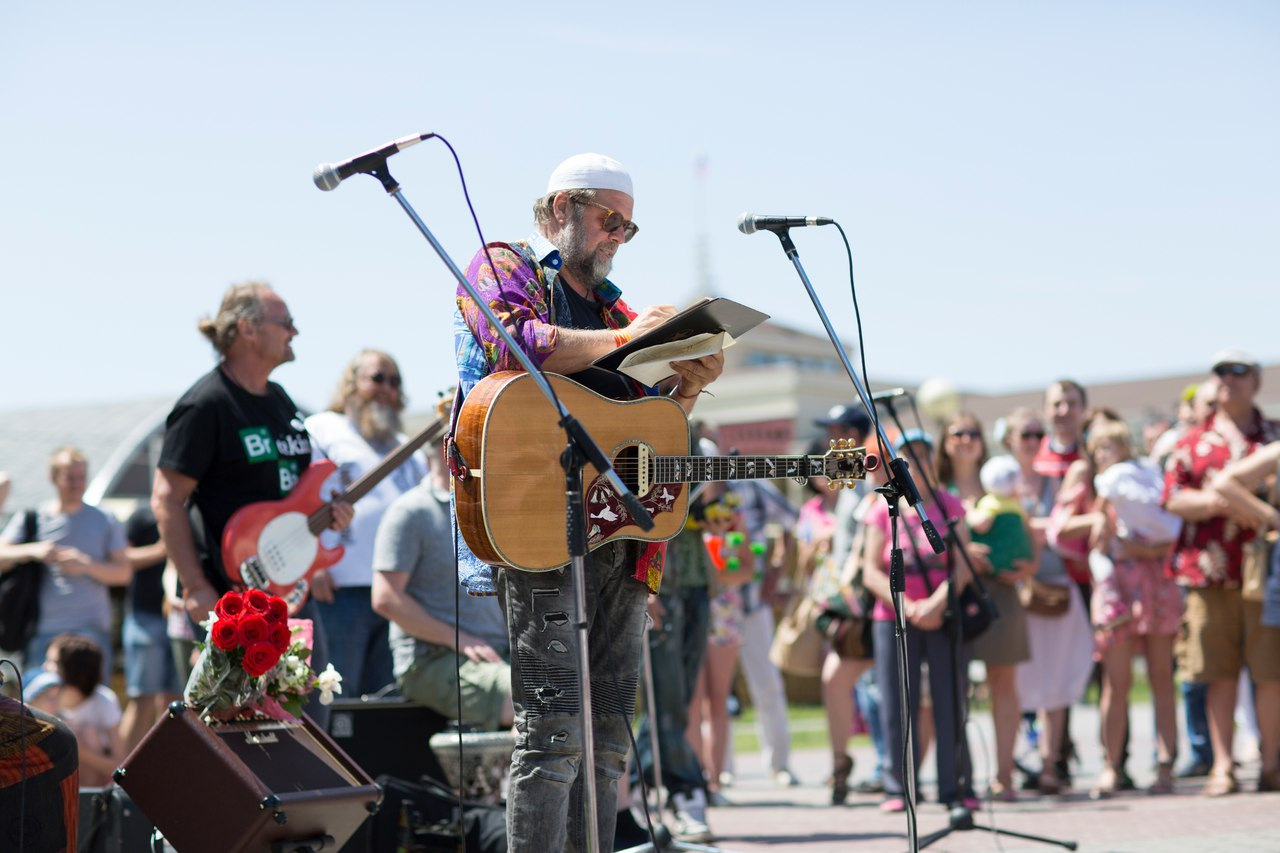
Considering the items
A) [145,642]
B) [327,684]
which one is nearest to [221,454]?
[327,684]

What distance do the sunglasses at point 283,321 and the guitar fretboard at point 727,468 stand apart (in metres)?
2.35

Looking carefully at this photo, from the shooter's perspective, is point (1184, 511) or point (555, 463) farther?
point (1184, 511)

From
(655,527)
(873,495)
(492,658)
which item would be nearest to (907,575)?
(873,495)

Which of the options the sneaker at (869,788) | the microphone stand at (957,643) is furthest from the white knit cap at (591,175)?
the sneaker at (869,788)

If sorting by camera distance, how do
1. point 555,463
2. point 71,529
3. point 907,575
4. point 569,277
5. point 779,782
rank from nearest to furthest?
point 555,463
point 569,277
point 907,575
point 71,529
point 779,782

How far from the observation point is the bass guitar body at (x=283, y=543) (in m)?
5.48

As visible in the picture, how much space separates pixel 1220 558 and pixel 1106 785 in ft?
4.49

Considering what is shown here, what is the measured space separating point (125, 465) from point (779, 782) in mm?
11354

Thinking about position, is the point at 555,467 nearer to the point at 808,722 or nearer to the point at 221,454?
the point at 221,454

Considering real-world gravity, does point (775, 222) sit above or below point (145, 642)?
above

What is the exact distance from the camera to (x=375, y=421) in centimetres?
733

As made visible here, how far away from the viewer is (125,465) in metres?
18.0

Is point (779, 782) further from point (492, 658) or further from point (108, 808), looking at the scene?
point (108, 808)

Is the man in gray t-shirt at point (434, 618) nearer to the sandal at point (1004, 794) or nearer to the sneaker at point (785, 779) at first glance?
the sandal at point (1004, 794)
